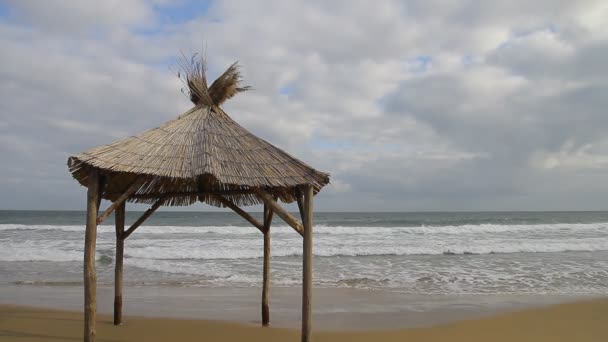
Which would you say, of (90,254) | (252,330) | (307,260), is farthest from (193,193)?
(252,330)

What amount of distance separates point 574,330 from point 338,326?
129 inches

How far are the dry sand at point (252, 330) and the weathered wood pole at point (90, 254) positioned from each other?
3.98 ft

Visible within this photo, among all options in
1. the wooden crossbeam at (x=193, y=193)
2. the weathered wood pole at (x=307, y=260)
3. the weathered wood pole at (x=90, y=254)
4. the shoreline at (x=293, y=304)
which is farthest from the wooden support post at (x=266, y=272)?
the weathered wood pole at (x=90, y=254)

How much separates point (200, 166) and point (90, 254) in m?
1.36

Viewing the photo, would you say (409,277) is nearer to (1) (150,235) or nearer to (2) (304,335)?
(2) (304,335)

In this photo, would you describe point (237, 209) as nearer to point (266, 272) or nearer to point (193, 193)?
point (193, 193)

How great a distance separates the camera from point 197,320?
641 centimetres

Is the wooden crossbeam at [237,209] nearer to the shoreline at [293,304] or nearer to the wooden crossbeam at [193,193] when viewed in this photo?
the wooden crossbeam at [193,193]

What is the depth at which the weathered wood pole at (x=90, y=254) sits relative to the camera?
4.31m

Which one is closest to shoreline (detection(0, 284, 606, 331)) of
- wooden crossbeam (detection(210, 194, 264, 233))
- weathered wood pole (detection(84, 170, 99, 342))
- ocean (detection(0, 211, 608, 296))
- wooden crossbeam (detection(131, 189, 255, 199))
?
ocean (detection(0, 211, 608, 296))

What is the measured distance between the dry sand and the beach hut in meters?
0.69

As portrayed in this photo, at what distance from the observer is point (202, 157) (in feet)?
15.3

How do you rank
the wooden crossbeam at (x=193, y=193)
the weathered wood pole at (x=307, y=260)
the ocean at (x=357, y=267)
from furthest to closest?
the ocean at (x=357, y=267)
the wooden crossbeam at (x=193, y=193)
the weathered wood pole at (x=307, y=260)

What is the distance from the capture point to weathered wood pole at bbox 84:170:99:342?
4309 mm
